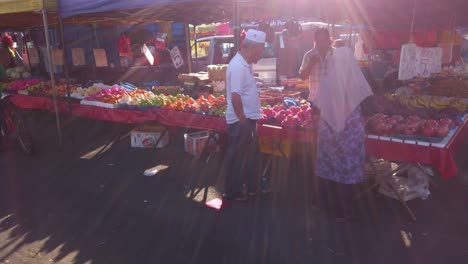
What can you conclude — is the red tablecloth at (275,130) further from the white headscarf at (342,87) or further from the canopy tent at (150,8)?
the canopy tent at (150,8)

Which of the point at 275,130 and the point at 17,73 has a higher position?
the point at 17,73

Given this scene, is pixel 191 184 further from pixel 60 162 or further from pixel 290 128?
pixel 60 162

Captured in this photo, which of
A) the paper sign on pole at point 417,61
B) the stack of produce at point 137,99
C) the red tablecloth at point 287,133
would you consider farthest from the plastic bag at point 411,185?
the stack of produce at point 137,99

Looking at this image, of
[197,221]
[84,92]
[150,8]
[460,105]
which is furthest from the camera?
[84,92]

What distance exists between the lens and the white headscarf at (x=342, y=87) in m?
3.55

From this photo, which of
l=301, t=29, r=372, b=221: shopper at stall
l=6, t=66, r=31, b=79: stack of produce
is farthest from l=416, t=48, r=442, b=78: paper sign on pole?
l=6, t=66, r=31, b=79: stack of produce

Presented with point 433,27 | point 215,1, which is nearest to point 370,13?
point 433,27

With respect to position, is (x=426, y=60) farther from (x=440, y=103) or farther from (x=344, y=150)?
(x=344, y=150)

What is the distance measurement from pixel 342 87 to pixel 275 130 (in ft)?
4.01

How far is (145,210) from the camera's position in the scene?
4.43 meters

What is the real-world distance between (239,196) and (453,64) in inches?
360

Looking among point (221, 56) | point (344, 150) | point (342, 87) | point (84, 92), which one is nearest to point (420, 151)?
point (344, 150)

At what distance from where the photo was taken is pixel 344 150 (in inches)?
149

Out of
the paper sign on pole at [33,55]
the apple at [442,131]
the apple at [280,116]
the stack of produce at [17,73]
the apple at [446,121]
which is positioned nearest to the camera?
the apple at [442,131]
